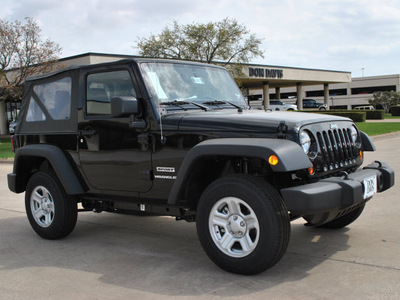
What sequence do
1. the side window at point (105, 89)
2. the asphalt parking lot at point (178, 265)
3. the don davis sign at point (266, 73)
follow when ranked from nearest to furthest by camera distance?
the asphalt parking lot at point (178, 265) < the side window at point (105, 89) < the don davis sign at point (266, 73)

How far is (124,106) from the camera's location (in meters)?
4.20

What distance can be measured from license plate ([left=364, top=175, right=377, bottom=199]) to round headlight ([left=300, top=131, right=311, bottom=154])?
62 cm

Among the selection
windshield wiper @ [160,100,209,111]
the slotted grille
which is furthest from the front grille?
windshield wiper @ [160,100,209,111]

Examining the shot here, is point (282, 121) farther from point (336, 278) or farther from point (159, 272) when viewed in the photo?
point (159, 272)

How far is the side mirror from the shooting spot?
4191 mm

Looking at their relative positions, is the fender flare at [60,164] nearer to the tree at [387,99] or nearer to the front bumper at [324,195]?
the front bumper at [324,195]

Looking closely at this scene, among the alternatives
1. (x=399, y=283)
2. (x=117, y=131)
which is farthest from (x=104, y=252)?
(x=399, y=283)

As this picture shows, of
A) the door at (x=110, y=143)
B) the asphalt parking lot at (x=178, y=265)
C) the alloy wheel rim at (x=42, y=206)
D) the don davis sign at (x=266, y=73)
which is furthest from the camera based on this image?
the don davis sign at (x=266, y=73)

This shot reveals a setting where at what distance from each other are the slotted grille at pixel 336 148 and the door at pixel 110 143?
164 cm

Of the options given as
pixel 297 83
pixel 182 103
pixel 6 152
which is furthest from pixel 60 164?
pixel 297 83

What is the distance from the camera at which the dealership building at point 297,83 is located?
3203 centimetres

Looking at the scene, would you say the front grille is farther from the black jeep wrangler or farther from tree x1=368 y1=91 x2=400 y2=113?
tree x1=368 y1=91 x2=400 y2=113

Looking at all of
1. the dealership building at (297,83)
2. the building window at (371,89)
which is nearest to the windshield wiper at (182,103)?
the dealership building at (297,83)

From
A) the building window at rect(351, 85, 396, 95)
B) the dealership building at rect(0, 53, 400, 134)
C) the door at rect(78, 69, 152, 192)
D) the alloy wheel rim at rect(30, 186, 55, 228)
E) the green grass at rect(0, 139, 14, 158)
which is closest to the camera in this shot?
the door at rect(78, 69, 152, 192)
